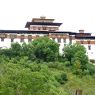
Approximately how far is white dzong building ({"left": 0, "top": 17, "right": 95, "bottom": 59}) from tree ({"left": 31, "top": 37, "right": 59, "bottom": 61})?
3346 millimetres

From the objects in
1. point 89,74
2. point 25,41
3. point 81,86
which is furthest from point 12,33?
point 81,86

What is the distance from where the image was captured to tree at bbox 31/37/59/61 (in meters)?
69.8

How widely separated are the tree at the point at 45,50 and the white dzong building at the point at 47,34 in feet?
11.0

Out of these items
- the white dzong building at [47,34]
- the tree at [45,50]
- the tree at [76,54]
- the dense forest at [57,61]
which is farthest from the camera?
the white dzong building at [47,34]

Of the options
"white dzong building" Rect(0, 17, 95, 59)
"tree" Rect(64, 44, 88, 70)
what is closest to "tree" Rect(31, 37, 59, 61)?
"tree" Rect(64, 44, 88, 70)

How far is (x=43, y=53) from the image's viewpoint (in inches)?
2756

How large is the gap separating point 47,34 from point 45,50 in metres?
6.90

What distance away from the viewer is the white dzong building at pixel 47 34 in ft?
246

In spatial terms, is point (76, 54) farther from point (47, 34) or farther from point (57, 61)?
point (47, 34)

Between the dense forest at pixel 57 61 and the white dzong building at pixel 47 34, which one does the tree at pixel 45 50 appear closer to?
the dense forest at pixel 57 61

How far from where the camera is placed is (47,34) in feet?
251

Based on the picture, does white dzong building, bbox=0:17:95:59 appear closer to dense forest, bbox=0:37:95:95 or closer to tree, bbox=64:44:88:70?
dense forest, bbox=0:37:95:95

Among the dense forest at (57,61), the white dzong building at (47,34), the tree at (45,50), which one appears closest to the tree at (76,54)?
the dense forest at (57,61)

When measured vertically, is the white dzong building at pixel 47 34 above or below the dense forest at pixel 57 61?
above
